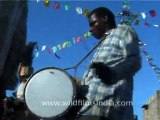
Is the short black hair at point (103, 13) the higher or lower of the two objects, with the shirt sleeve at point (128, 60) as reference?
higher

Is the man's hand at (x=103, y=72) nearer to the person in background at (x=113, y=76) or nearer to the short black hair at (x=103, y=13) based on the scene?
the person in background at (x=113, y=76)

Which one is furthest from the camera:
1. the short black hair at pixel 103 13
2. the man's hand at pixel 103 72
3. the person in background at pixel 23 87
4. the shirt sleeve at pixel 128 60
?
the short black hair at pixel 103 13

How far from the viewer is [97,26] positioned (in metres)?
3.31

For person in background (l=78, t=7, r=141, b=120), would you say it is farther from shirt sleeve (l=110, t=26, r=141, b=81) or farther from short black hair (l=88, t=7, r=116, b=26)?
short black hair (l=88, t=7, r=116, b=26)

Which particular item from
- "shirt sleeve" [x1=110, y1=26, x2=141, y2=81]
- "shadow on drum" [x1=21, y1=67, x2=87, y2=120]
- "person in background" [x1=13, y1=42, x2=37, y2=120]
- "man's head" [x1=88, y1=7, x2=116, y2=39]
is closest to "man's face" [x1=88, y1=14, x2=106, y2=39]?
"man's head" [x1=88, y1=7, x2=116, y2=39]

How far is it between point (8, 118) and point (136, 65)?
1.23 m

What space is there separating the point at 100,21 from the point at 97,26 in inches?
1.8

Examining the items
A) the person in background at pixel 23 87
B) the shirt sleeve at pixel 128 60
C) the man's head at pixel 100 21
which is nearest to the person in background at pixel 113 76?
the shirt sleeve at pixel 128 60

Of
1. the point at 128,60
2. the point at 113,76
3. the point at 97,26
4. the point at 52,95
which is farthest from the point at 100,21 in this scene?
the point at 52,95

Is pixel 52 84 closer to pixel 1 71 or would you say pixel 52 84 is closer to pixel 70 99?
pixel 70 99

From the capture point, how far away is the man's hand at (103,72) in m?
2.80

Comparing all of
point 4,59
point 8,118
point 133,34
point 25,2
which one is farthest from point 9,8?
point 133,34

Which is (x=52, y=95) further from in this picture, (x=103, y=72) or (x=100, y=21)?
(x=100, y=21)

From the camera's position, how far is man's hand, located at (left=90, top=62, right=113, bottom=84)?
9.18ft
